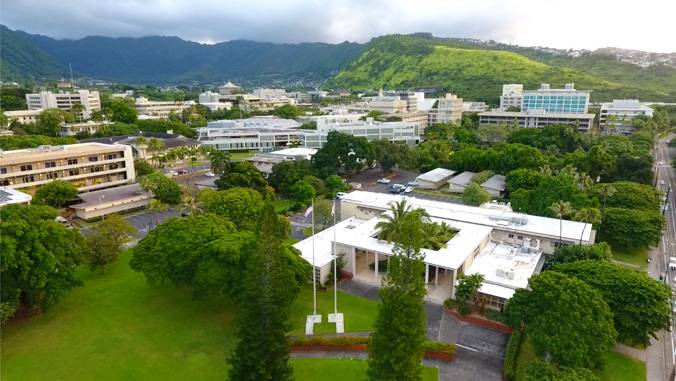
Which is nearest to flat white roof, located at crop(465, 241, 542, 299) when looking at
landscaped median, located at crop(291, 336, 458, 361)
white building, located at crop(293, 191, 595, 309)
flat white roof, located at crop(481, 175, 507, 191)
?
white building, located at crop(293, 191, 595, 309)

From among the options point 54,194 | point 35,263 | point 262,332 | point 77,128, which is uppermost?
point 77,128

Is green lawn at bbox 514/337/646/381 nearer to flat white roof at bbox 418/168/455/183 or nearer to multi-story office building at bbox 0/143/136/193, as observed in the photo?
flat white roof at bbox 418/168/455/183

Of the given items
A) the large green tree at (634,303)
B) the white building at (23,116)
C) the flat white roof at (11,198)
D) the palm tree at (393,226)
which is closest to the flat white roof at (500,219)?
the palm tree at (393,226)

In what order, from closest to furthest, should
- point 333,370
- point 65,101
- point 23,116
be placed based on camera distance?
point 333,370, point 23,116, point 65,101

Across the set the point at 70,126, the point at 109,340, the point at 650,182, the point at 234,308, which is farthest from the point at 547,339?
the point at 70,126

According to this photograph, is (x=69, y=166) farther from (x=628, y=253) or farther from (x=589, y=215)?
(x=628, y=253)

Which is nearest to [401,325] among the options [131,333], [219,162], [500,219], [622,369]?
[622,369]

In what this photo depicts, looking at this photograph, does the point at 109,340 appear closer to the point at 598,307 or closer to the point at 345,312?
the point at 345,312

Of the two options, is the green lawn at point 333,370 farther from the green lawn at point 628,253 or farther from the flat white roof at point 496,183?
the flat white roof at point 496,183
